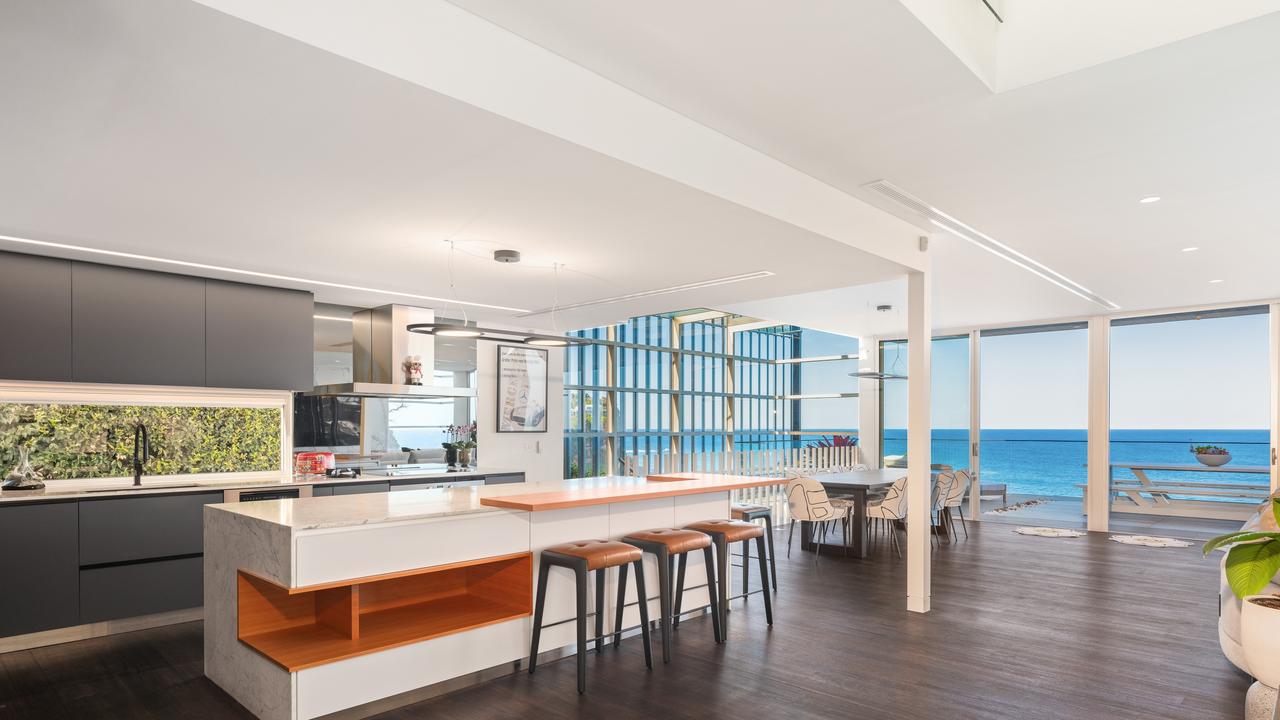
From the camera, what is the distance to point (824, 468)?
10516 mm

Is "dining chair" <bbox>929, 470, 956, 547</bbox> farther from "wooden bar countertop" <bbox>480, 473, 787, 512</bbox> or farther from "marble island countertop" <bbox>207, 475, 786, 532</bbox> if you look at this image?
"marble island countertop" <bbox>207, 475, 786, 532</bbox>

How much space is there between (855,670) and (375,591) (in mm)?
2614

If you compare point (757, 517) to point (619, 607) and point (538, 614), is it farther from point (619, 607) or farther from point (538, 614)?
point (538, 614)

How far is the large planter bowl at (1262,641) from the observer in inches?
126

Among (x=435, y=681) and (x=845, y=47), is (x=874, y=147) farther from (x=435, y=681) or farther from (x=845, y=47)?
(x=435, y=681)

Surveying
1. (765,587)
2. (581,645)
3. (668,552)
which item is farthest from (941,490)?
(581,645)

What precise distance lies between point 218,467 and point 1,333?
5.72 ft

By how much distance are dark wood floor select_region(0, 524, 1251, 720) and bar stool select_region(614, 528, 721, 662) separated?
186 millimetres

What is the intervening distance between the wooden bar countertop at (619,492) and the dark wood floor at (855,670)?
908mm

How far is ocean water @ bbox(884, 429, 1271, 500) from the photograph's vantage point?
Answer: 450 inches

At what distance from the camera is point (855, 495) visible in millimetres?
7293

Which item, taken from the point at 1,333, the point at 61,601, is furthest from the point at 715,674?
the point at 1,333

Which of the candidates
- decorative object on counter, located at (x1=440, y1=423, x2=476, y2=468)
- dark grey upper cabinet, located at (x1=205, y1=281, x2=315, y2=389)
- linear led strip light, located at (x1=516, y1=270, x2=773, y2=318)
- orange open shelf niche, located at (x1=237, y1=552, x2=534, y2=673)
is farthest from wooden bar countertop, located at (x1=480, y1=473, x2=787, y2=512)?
dark grey upper cabinet, located at (x1=205, y1=281, x2=315, y2=389)

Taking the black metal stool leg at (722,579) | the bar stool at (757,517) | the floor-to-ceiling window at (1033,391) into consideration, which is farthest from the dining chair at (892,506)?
the floor-to-ceiling window at (1033,391)
